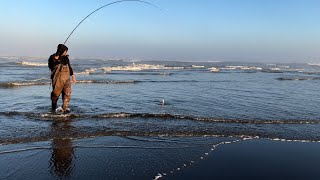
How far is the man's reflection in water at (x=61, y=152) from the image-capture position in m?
5.51

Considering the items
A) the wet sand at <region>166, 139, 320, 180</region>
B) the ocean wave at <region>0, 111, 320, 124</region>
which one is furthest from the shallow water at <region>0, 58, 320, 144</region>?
the wet sand at <region>166, 139, 320, 180</region>

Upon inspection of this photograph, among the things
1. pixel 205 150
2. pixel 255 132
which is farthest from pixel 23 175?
pixel 255 132

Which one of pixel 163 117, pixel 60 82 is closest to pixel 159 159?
pixel 163 117

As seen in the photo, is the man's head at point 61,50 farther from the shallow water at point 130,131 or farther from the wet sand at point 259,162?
the wet sand at point 259,162

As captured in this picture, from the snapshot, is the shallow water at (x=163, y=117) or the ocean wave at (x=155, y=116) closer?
the shallow water at (x=163, y=117)

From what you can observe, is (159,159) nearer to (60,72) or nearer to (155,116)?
(155,116)

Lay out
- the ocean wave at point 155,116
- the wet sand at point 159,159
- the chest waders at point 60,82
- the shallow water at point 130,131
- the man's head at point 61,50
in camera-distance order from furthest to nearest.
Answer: the chest waders at point 60,82 < the man's head at point 61,50 < the ocean wave at point 155,116 < the shallow water at point 130,131 < the wet sand at point 159,159

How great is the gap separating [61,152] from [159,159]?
5.59 feet

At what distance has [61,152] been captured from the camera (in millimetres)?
6480

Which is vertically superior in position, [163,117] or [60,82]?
[60,82]

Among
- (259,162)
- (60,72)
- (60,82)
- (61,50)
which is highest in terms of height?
(61,50)

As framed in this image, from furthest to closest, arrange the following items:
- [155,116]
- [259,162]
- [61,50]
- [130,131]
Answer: [155,116], [61,50], [130,131], [259,162]

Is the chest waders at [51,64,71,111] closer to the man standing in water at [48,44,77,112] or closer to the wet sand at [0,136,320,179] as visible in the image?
the man standing in water at [48,44,77,112]

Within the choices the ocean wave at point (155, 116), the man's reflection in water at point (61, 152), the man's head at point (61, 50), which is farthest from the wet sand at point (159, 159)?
the man's head at point (61, 50)
